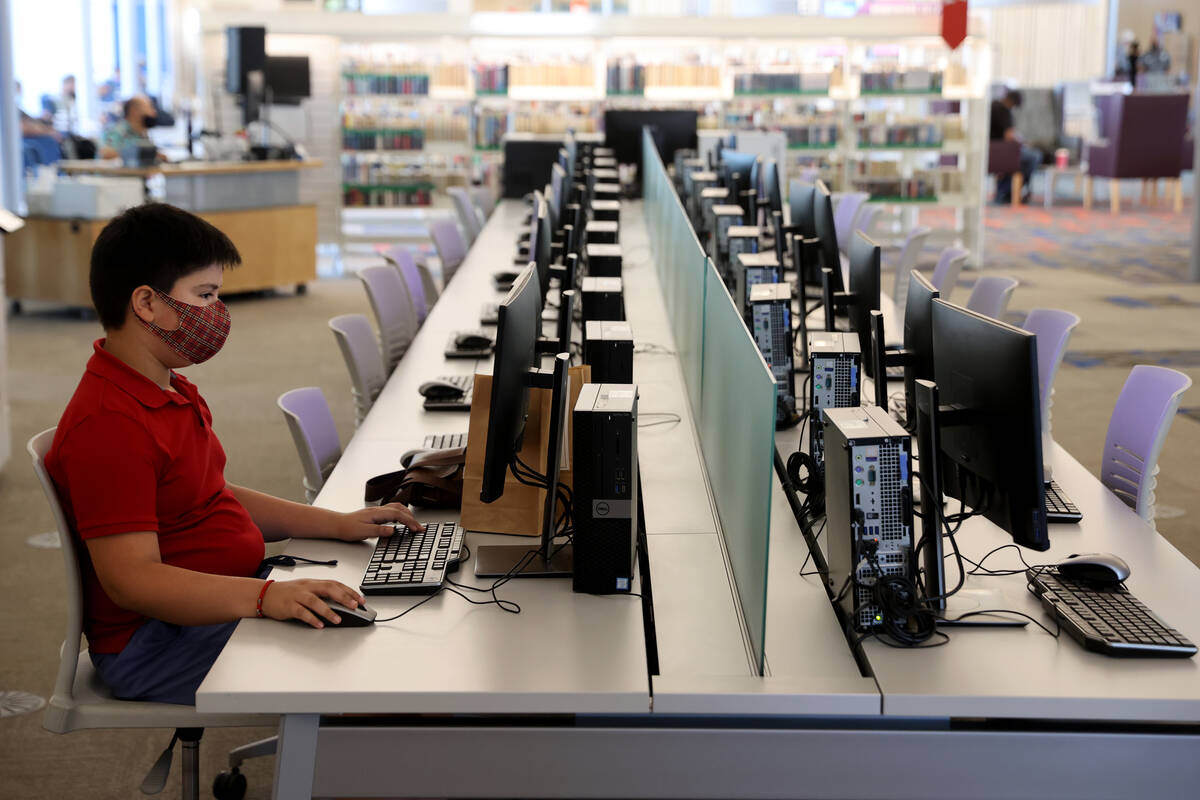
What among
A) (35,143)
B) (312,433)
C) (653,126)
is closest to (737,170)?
(653,126)

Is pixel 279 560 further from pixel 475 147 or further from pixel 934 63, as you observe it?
pixel 934 63

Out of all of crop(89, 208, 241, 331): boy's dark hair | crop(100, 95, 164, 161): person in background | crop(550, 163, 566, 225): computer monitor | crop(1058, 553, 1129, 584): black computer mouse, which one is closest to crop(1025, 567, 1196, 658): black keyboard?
crop(1058, 553, 1129, 584): black computer mouse

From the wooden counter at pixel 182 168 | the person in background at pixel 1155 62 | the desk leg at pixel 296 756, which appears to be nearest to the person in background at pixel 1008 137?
the person in background at pixel 1155 62

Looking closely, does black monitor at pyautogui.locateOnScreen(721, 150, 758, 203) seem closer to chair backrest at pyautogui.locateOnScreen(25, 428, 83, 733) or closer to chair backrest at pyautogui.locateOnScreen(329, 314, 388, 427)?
chair backrest at pyautogui.locateOnScreen(329, 314, 388, 427)

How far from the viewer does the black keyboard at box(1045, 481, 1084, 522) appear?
8.00ft

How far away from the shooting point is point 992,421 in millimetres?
1887

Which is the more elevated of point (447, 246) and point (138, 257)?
point (138, 257)

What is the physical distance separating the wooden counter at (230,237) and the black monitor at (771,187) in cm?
332

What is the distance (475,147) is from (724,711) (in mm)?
9451

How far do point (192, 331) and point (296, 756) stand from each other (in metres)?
0.74

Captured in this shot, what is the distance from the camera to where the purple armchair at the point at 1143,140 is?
Answer: 595 inches

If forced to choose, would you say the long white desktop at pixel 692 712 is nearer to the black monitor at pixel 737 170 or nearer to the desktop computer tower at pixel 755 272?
the desktop computer tower at pixel 755 272

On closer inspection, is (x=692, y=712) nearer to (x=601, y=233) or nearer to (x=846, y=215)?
(x=601, y=233)

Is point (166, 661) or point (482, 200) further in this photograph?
point (482, 200)
